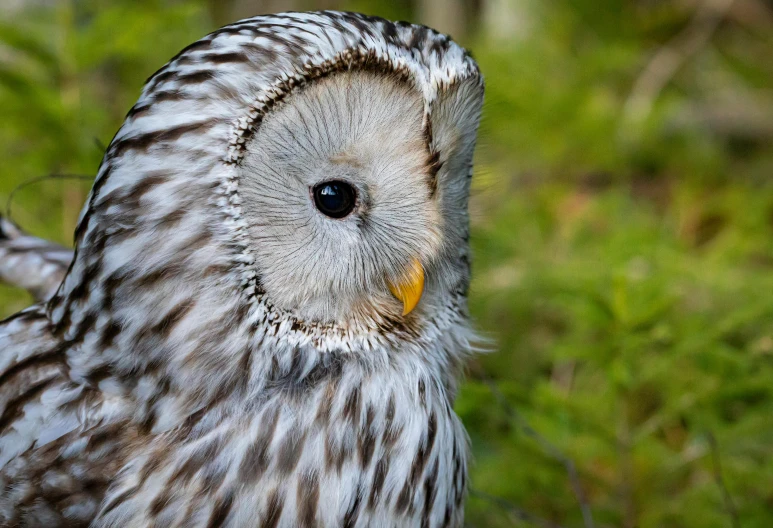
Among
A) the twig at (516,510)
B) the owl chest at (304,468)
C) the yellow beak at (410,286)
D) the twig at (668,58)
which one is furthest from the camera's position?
the twig at (668,58)

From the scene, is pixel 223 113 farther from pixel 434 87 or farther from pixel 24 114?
pixel 24 114

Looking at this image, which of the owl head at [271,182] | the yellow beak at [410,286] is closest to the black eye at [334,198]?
the owl head at [271,182]

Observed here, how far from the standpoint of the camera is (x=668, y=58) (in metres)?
6.23

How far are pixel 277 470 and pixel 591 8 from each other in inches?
264

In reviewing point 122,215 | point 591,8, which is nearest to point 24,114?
point 122,215

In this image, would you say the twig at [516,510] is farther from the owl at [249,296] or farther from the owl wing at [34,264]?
the owl wing at [34,264]

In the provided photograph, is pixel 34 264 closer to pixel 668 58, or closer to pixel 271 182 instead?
pixel 271 182

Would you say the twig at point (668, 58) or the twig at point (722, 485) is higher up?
the twig at point (668, 58)

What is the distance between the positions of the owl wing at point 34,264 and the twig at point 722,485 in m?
1.93

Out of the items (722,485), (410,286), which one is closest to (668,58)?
(722,485)

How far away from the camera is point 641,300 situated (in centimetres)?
221

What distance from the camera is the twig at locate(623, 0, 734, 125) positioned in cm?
603

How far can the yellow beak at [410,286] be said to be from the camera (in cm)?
164

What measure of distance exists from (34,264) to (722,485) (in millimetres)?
2116
